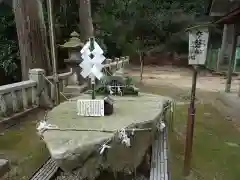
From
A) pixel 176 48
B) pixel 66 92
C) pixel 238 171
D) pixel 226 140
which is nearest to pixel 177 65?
pixel 176 48

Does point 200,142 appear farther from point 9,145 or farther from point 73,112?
point 9,145

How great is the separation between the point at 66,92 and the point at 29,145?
387cm

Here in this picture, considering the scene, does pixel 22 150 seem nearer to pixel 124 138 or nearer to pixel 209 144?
pixel 124 138

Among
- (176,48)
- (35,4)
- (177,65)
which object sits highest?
(35,4)

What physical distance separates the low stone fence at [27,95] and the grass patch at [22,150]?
387mm

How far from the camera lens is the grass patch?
3939mm

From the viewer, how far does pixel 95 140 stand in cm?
250

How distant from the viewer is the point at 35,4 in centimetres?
732

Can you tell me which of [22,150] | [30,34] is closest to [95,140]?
[22,150]

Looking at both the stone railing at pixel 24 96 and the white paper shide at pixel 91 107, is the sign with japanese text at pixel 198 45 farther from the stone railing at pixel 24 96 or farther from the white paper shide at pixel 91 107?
the stone railing at pixel 24 96

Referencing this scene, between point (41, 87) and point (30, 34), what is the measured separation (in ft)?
5.69

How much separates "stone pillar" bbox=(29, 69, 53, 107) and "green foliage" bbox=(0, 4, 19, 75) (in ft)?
14.1

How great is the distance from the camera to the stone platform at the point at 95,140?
2.40m

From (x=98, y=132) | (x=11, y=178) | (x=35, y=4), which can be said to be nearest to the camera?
(x=98, y=132)
